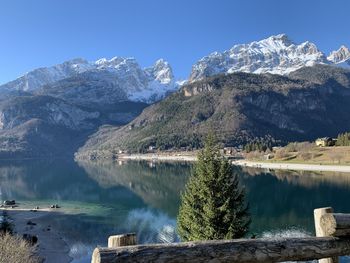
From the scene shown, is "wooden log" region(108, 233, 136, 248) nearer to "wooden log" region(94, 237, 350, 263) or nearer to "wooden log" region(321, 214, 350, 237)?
"wooden log" region(94, 237, 350, 263)

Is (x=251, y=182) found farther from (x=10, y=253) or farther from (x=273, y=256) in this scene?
(x=273, y=256)

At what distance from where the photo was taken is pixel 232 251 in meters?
6.89

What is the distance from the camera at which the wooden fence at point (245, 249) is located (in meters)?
6.36

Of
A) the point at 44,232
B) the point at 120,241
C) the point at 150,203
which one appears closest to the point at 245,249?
the point at 120,241

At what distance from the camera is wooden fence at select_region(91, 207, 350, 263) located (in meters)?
6.36

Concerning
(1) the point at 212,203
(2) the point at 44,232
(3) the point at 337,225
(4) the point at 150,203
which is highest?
(3) the point at 337,225

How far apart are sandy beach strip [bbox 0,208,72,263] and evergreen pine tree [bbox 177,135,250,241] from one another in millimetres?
31215

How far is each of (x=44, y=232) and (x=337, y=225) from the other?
77.2 m

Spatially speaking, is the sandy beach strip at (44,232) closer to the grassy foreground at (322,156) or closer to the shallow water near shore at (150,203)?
the shallow water near shore at (150,203)

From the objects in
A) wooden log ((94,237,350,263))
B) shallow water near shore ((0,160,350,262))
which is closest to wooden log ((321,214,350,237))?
wooden log ((94,237,350,263))

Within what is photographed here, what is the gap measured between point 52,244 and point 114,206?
142 feet

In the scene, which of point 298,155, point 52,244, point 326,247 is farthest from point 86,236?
point 298,155

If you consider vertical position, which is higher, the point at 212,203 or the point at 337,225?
the point at 337,225

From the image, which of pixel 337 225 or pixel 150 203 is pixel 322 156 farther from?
pixel 337 225
